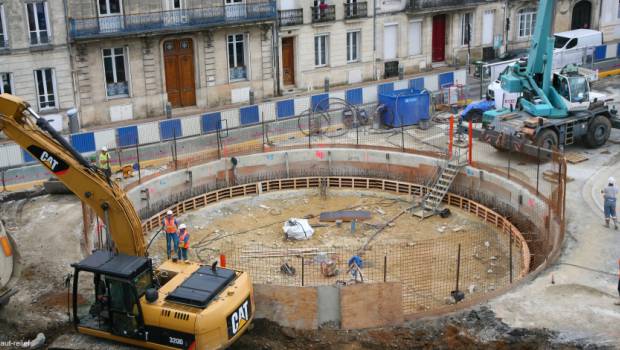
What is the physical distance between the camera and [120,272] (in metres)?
15.8

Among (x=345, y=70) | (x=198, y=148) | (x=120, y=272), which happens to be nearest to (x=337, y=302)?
(x=120, y=272)

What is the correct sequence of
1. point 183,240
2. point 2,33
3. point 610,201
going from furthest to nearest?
point 2,33
point 610,201
point 183,240

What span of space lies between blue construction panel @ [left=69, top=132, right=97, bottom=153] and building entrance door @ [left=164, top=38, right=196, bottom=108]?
291 inches

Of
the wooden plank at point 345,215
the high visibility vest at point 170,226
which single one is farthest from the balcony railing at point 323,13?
the high visibility vest at point 170,226

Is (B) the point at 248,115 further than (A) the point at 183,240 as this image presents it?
Yes

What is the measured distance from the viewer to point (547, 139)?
29.1 metres

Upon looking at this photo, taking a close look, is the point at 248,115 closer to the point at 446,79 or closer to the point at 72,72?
the point at 72,72

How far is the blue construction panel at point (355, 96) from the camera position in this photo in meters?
35.4

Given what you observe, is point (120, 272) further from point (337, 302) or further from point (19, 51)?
point (19, 51)

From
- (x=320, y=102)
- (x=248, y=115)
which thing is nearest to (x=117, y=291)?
(x=248, y=115)

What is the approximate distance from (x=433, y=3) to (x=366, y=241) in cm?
2035

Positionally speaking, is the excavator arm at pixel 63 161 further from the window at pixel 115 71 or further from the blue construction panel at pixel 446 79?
the blue construction panel at pixel 446 79

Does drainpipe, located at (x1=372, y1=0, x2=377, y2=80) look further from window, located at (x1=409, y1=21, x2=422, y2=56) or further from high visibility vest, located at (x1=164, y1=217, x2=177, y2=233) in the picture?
high visibility vest, located at (x1=164, y1=217, x2=177, y2=233)

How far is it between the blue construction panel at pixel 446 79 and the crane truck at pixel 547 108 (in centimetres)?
707
